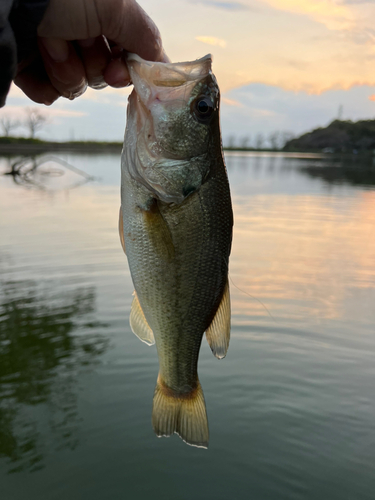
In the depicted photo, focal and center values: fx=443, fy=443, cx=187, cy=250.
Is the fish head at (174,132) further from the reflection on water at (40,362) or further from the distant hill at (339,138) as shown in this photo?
the distant hill at (339,138)

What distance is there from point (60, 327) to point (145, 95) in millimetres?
4470

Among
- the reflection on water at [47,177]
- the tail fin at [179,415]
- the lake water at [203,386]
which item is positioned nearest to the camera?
the tail fin at [179,415]

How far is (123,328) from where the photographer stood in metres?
5.78

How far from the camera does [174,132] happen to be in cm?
205

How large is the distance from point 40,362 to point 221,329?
342cm

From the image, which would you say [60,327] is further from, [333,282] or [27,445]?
[333,282]

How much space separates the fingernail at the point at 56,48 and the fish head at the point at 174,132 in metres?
0.33

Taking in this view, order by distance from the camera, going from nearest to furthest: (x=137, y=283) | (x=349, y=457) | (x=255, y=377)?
(x=137, y=283)
(x=349, y=457)
(x=255, y=377)

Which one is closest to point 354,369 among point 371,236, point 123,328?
point 123,328

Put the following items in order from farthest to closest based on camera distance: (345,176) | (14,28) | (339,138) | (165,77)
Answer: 1. (339,138)
2. (345,176)
3. (165,77)
4. (14,28)

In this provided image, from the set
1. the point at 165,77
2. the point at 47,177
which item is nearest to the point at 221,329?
the point at 165,77

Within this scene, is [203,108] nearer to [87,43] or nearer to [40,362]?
[87,43]

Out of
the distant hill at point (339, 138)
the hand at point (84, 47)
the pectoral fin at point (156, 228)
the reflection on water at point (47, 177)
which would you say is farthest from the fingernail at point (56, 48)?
the distant hill at point (339, 138)

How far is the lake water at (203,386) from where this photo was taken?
342 cm
